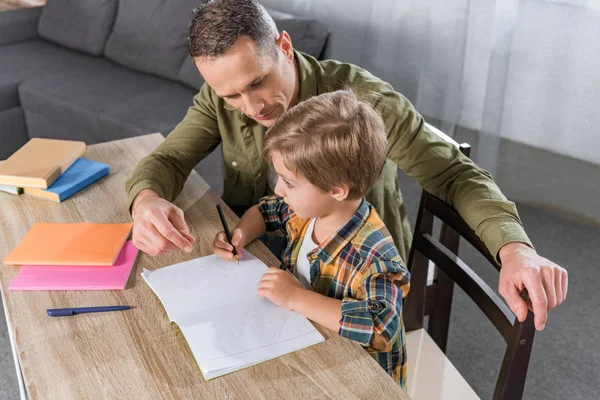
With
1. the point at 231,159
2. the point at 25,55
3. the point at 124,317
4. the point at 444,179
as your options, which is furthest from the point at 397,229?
the point at 25,55

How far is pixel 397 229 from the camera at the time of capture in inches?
65.2

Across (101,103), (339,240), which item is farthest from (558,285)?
(101,103)

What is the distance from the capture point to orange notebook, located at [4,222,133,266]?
1.28 metres

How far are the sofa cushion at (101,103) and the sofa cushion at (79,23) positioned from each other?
248mm

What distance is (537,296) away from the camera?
1.05m

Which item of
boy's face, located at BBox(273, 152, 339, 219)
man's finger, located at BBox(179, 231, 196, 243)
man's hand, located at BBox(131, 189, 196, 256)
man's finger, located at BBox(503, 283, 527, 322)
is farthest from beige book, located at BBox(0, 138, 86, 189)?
man's finger, located at BBox(503, 283, 527, 322)

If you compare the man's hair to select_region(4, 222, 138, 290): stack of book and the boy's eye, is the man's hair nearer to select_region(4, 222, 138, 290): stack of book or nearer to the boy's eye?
the boy's eye

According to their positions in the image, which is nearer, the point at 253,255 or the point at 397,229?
the point at 253,255

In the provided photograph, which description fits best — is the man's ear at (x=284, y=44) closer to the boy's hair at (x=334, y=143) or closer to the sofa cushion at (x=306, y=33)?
the boy's hair at (x=334, y=143)

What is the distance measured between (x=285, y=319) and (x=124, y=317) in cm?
28

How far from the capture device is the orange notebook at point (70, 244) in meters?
1.28

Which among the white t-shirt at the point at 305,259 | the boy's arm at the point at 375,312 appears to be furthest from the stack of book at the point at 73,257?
the boy's arm at the point at 375,312

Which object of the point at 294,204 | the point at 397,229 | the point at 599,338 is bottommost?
the point at 599,338

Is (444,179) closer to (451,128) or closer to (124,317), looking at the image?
(124,317)
